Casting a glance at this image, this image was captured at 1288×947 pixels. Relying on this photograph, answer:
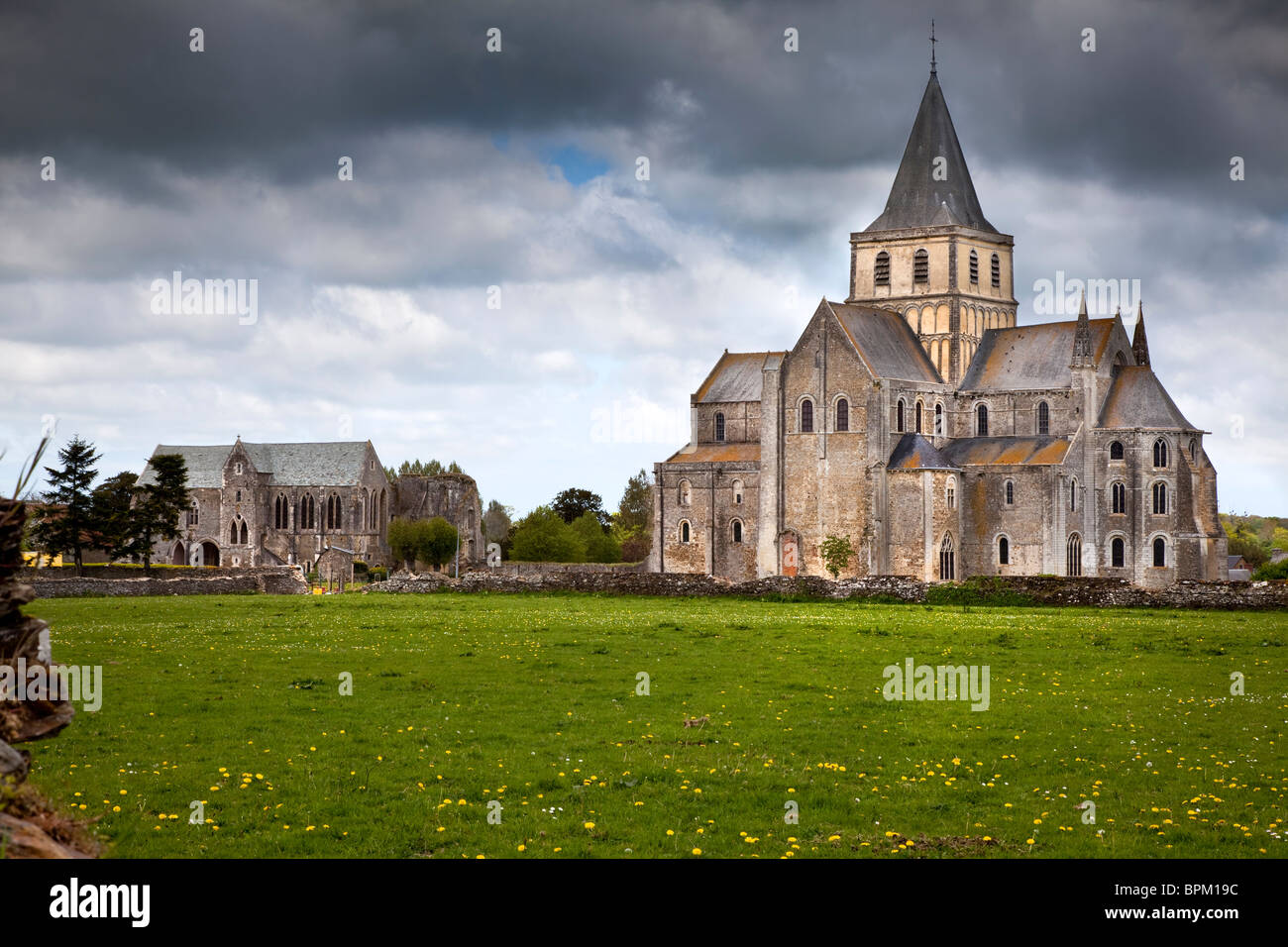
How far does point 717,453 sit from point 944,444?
16887mm

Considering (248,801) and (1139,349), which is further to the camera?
(1139,349)

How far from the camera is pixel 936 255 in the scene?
8669 centimetres

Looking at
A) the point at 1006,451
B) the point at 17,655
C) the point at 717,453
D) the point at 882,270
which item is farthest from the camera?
the point at 717,453

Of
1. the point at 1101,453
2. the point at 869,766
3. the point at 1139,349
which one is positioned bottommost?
the point at 869,766

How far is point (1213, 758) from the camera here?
16422 mm

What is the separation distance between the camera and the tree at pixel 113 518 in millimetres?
76812

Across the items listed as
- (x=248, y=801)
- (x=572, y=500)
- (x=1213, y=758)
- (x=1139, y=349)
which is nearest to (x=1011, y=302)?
(x=1139, y=349)

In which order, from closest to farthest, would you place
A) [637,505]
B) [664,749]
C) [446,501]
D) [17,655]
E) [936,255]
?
[17,655] < [664,749] < [936,255] < [446,501] < [637,505]

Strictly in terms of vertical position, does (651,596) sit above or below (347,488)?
below

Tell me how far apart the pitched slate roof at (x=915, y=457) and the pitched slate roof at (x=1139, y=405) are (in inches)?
383

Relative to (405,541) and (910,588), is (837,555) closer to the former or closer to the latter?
(910,588)

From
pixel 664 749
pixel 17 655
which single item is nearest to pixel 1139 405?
pixel 664 749
